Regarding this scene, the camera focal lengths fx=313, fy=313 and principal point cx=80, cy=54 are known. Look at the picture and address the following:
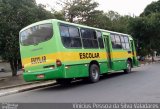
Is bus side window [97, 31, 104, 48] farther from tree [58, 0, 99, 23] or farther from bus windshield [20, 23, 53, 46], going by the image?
tree [58, 0, 99, 23]

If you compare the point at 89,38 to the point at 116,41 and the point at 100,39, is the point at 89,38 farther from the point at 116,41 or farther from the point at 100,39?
the point at 116,41

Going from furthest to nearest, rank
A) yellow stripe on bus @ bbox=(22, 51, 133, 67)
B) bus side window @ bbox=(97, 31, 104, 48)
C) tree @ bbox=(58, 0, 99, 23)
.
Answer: tree @ bbox=(58, 0, 99, 23)
bus side window @ bbox=(97, 31, 104, 48)
yellow stripe on bus @ bbox=(22, 51, 133, 67)

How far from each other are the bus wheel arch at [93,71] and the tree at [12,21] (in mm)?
6969

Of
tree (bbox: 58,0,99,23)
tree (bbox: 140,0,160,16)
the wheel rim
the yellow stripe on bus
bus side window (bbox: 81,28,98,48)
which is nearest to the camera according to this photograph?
the yellow stripe on bus

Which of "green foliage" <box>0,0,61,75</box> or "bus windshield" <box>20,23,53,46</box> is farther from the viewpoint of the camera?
"green foliage" <box>0,0,61,75</box>

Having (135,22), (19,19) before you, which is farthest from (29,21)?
(135,22)

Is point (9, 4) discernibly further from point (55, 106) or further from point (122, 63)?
point (55, 106)

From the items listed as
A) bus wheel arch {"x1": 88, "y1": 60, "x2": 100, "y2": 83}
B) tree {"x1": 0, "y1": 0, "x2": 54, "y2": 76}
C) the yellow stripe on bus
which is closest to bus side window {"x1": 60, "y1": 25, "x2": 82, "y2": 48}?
the yellow stripe on bus

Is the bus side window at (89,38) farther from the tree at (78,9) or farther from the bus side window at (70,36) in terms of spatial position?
the tree at (78,9)

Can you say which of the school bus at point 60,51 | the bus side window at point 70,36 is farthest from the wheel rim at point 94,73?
the bus side window at point 70,36

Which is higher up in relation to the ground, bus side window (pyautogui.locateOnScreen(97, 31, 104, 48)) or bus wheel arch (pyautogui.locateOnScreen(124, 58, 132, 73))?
bus side window (pyautogui.locateOnScreen(97, 31, 104, 48))

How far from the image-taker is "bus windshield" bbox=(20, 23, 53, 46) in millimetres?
14055

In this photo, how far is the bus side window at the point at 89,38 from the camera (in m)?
16.0

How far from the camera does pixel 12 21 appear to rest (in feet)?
69.9
